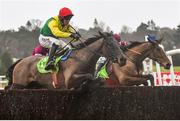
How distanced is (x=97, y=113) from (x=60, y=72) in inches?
79.8

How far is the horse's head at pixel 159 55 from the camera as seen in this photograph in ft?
29.9

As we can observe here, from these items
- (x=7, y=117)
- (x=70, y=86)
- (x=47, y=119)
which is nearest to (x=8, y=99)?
(x=7, y=117)

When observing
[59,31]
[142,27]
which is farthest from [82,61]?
[142,27]

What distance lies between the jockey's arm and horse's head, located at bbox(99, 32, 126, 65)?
25.1 inches

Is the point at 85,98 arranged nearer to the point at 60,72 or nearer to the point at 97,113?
the point at 97,113

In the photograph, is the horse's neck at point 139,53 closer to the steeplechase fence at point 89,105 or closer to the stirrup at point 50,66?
the stirrup at point 50,66

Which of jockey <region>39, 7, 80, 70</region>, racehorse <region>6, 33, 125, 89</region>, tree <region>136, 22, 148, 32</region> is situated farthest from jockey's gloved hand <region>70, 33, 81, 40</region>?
tree <region>136, 22, 148, 32</region>

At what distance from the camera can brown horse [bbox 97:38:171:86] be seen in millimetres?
8891

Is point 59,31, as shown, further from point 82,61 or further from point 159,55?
point 159,55

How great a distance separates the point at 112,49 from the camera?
7.24 metres

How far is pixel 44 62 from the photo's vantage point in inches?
301

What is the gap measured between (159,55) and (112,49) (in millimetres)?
2210

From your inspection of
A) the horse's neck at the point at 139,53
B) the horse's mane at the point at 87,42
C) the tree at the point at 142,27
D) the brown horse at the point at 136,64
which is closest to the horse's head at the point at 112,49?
the horse's mane at the point at 87,42

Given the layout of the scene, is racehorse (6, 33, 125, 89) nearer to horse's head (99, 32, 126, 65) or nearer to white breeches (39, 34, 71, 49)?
horse's head (99, 32, 126, 65)
